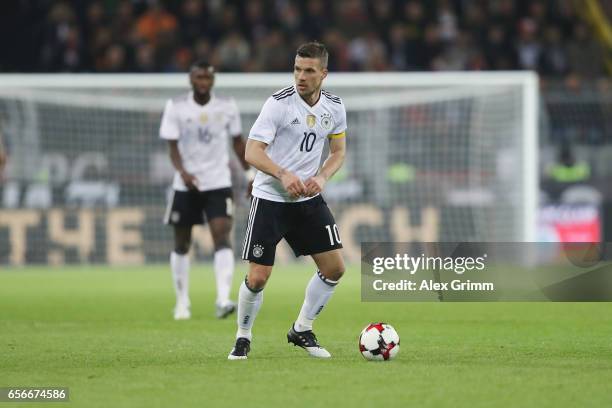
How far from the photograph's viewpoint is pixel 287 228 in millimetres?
8055

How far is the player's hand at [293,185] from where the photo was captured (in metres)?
7.57

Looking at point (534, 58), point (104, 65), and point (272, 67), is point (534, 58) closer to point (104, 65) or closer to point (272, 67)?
point (272, 67)

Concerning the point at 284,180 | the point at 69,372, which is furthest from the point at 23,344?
the point at 284,180

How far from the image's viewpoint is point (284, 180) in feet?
25.0

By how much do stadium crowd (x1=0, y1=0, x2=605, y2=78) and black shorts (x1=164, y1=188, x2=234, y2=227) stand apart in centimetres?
1041

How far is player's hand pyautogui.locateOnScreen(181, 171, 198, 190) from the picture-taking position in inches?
452

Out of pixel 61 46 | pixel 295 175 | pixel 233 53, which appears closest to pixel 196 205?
pixel 295 175

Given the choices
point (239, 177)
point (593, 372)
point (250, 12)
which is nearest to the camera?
point (593, 372)

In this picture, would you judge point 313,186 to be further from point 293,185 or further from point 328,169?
point 328,169

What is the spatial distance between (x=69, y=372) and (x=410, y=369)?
2.01 metres

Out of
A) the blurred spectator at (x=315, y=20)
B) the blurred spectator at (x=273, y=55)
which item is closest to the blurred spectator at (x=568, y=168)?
the blurred spectator at (x=273, y=55)

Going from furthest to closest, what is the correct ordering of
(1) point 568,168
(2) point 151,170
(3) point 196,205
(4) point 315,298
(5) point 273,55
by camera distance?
(5) point 273,55, (1) point 568,168, (2) point 151,170, (3) point 196,205, (4) point 315,298

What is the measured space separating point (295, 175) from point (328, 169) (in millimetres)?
324

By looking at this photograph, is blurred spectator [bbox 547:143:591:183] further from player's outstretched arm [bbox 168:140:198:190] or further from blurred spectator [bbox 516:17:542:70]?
player's outstretched arm [bbox 168:140:198:190]
